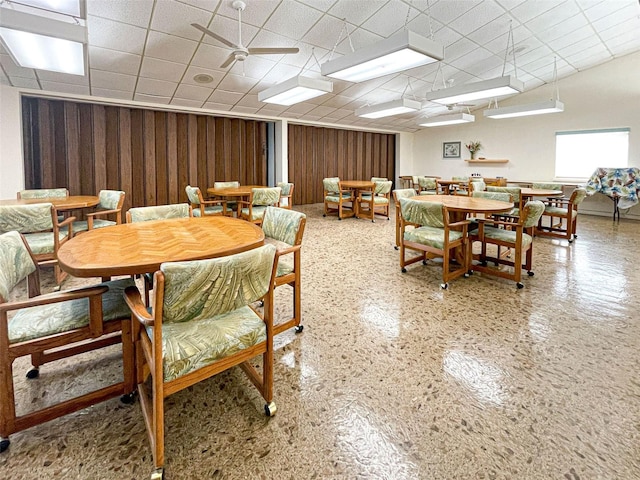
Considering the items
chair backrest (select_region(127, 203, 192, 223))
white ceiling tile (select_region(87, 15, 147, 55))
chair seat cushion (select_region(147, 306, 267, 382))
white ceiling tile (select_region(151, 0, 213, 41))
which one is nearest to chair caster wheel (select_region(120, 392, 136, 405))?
chair seat cushion (select_region(147, 306, 267, 382))

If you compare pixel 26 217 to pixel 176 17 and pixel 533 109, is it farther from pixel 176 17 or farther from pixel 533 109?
pixel 533 109

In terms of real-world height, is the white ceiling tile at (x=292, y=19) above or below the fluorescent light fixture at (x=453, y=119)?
above

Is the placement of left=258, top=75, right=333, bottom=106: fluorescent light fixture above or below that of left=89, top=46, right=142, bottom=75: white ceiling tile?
below

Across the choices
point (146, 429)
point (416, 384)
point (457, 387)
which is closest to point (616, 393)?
point (457, 387)

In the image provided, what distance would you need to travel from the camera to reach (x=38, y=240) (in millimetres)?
3225

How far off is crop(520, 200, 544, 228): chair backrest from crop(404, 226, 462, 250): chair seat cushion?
593 millimetres

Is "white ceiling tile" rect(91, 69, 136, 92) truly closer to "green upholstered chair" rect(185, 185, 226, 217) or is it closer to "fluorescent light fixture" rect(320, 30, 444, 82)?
"green upholstered chair" rect(185, 185, 226, 217)

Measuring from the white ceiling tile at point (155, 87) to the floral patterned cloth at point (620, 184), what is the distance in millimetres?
8590

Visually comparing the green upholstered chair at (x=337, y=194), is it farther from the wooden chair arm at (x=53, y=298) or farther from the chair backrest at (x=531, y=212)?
the wooden chair arm at (x=53, y=298)

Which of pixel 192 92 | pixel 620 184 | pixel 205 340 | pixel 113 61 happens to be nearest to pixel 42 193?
pixel 113 61

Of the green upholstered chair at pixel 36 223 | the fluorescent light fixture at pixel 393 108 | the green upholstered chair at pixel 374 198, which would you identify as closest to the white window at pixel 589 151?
the fluorescent light fixture at pixel 393 108

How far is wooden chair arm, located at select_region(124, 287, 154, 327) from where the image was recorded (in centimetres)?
127

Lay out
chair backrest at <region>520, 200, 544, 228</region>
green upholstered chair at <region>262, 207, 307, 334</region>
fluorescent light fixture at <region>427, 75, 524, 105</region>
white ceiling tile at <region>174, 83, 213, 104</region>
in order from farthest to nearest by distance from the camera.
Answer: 1. white ceiling tile at <region>174, 83, 213, 104</region>
2. fluorescent light fixture at <region>427, 75, 524, 105</region>
3. chair backrest at <region>520, 200, 544, 228</region>
4. green upholstered chair at <region>262, 207, 307, 334</region>

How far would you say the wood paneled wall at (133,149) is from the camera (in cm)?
595
